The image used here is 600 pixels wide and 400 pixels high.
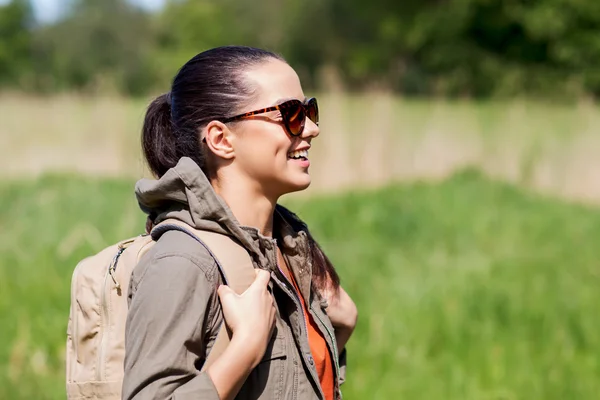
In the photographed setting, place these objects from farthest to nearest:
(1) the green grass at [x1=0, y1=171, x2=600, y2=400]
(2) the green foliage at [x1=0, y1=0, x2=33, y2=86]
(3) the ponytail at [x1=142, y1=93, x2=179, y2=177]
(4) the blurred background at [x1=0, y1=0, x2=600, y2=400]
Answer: (2) the green foliage at [x1=0, y1=0, x2=33, y2=86]
(4) the blurred background at [x1=0, y1=0, x2=600, y2=400]
(1) the green grass at [x1=0, y1=171, x2=600, y2=400]
(3) the ponytail at [x1=142, y1=93, x2=179, y2=177]

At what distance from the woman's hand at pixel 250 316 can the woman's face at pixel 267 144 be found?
0.26 m

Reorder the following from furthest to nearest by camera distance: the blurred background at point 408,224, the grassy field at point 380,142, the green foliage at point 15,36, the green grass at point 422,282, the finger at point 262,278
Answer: the green foliage at point 15,36 < the grassy field at point 380,142 < the blurred background at point 408,224 < the green grass at point 422,282 < the finger at point 262,278

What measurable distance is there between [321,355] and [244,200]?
36 cm

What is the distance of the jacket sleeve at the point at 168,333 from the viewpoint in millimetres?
1408

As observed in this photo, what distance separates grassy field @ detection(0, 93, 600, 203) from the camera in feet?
32.6

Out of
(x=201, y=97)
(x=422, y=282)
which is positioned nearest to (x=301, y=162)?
(x=201, y=97)

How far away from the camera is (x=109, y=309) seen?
1560 millimetres

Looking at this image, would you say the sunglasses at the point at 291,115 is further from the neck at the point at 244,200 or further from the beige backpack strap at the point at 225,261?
the beige backpack strap at the point at 225,261

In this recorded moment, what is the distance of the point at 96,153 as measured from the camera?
428 inches

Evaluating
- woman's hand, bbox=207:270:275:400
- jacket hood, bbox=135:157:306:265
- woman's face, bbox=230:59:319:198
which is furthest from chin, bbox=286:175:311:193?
woman's hand, bbox=207:270:275:400

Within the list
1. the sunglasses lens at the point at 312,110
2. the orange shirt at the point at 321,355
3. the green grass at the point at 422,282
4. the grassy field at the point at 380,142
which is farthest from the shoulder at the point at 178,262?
the grassy field at the point at 380,142

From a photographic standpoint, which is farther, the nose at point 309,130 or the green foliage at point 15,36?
the green foliage at point 15,36

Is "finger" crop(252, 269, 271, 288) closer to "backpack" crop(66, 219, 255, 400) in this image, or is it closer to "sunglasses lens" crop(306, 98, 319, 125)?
"backpack" crop(66, 219, 255, 400)

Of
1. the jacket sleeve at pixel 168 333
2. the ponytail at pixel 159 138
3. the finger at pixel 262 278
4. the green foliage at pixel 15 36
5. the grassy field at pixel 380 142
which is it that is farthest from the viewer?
the green foliage at pixel 15 36
